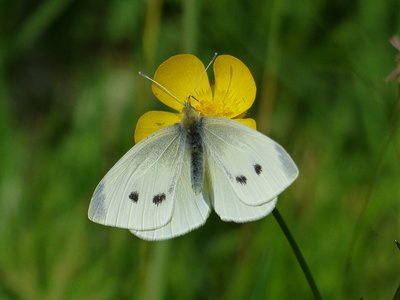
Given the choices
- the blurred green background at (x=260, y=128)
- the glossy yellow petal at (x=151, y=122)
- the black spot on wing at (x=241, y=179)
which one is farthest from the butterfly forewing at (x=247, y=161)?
the blurred green background at (x=260, y=128)

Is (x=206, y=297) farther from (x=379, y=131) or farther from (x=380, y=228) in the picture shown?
(x=379, y=131)

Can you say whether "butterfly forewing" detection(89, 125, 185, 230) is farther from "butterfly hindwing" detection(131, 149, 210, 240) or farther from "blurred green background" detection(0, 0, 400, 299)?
"blurred green background" detection(0, 0, 400, 299)

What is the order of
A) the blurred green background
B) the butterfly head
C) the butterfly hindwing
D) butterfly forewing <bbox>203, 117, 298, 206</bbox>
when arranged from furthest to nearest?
1. the blurred green background
2. the butterfly head
3. the butterfly hindwing
4. butterfly forewing <bbox>203, 117, 298, 206</bbox>

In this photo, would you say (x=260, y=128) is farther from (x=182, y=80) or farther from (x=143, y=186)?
(x=143, y=186)

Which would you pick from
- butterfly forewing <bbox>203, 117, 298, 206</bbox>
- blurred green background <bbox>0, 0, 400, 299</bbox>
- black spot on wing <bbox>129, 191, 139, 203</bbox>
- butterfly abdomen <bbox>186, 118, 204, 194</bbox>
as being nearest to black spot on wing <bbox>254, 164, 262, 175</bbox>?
butterfly forewing <bbox>203, 117, 298, 206</bbox>

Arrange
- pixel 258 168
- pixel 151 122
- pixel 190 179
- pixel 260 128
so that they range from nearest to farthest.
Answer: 1. pixel 258 168
2. pixel 190 179
3. pixel 151 122
4. pixel 260 128

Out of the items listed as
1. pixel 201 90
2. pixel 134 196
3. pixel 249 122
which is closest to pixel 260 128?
pixel 201 90
